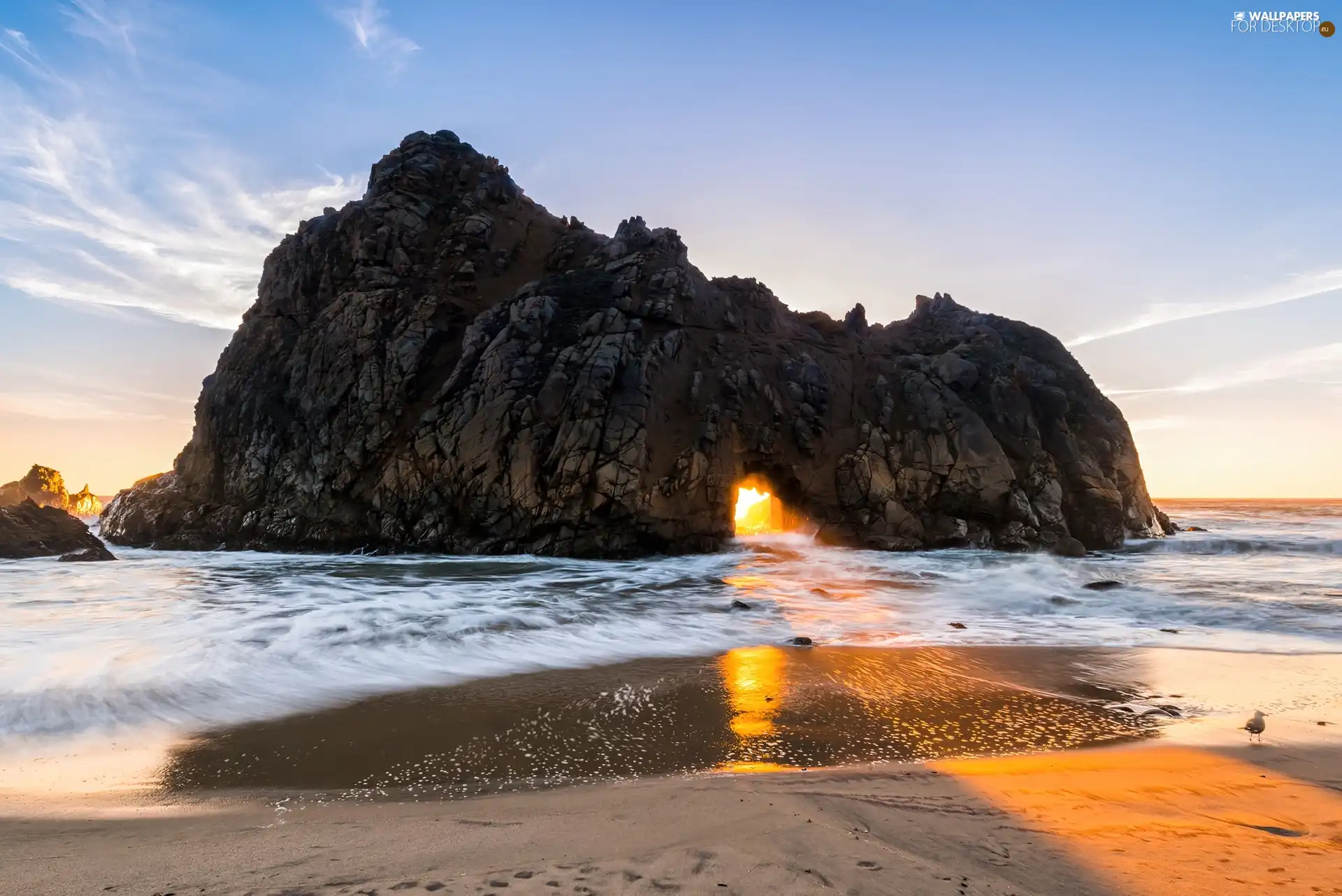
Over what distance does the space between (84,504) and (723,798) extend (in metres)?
103

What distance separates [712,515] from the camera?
2844 cm

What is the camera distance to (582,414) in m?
27.7

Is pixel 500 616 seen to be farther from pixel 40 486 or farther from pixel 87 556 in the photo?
pixel 40 486

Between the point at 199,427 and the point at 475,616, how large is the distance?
2908 cm

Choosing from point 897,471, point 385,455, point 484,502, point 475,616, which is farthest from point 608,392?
point 475,616

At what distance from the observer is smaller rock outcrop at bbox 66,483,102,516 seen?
74.6 meters

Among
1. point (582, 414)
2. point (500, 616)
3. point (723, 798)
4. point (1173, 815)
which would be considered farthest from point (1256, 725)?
point (582, 414)

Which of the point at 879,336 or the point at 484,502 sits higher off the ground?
the point at 879,336

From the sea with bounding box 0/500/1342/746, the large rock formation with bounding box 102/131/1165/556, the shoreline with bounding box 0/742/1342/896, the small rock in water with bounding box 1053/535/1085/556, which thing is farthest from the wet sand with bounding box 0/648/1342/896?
the small rock in water with bounding box 1053/535/1085/556

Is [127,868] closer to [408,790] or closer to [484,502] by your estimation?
[408,790]

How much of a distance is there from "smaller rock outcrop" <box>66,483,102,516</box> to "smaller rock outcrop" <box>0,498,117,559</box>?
2613 inches

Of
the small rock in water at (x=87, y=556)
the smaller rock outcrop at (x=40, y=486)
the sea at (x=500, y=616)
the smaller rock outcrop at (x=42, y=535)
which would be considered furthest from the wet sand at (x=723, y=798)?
the smaller rock outcrop at (x=40, y=486)

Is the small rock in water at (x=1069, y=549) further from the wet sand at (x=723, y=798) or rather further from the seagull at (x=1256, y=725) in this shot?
the seagull at (x=1256, y=725)

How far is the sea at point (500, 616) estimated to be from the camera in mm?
8406
